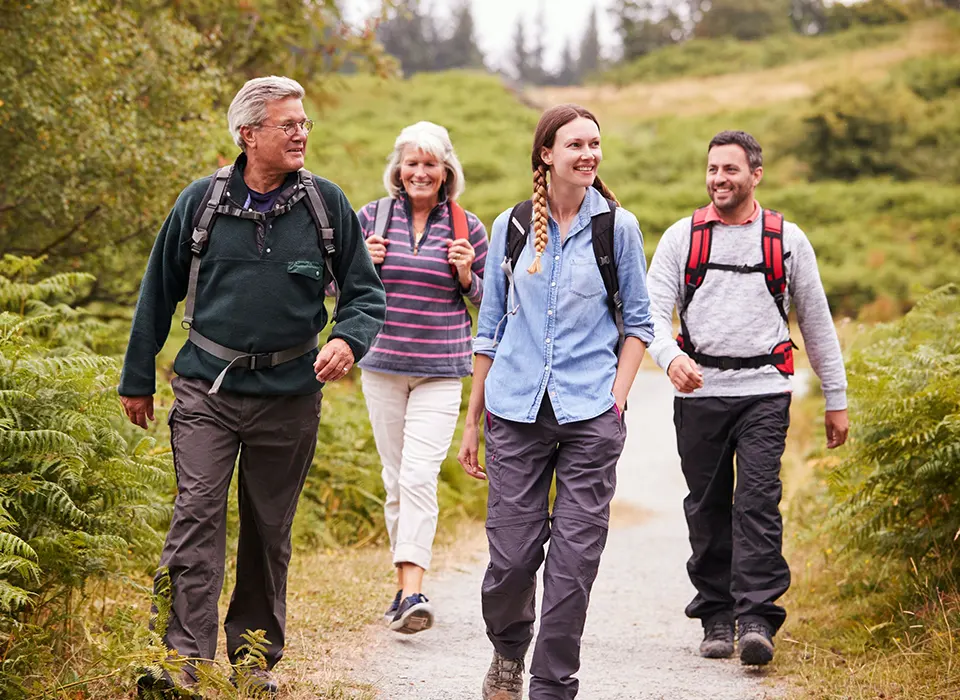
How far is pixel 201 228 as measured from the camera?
4.39m

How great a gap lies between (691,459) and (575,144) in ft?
7.30

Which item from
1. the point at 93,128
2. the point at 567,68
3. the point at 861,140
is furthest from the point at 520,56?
the point at 93,128

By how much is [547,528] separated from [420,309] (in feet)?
6.60

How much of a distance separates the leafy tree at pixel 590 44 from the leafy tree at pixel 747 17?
28.8 metres

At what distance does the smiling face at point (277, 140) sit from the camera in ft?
14.7

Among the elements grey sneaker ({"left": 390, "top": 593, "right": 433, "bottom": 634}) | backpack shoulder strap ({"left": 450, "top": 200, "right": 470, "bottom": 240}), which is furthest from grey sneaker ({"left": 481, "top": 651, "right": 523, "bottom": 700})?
backpack shoulder strap ({"left": 450, "top": 200, "right": 470, "bottom": 240})

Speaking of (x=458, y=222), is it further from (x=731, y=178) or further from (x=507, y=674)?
(x=507, y=674)

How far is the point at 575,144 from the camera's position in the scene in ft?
14.9

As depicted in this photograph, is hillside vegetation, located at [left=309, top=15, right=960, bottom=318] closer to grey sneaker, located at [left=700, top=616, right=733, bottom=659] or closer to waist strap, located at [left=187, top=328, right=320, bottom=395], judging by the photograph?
grey sneaker, located at [left=700, top=616, right=733, bottom=659]

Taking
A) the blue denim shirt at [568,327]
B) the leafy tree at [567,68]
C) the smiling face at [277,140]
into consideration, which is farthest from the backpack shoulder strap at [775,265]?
the leafy tree at [567,68]

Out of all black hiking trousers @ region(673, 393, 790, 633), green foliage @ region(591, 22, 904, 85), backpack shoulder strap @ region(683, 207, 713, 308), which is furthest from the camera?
green foliage @ region(591, 22, 904, 85)

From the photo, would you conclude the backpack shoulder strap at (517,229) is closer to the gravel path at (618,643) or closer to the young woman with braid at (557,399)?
the young woman with braid at (557,399)

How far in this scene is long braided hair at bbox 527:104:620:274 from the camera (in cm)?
454

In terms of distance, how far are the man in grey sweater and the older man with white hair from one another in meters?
1.86
